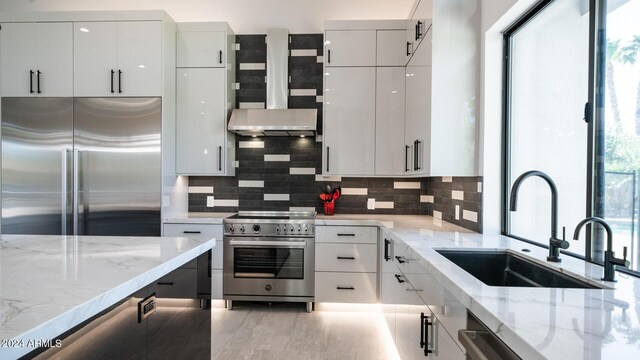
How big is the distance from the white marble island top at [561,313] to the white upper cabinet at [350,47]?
7.47 feet

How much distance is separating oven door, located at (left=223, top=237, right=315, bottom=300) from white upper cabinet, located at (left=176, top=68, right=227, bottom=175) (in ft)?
2.73

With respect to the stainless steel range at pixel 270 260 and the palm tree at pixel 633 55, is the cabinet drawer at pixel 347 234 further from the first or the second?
the palm tree at pixel 633 55

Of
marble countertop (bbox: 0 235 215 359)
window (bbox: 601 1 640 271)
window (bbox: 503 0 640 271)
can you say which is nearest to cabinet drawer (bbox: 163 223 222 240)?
Answer: marble countertop (bbox: 0 235 215 359)

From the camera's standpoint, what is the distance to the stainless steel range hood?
3156mm

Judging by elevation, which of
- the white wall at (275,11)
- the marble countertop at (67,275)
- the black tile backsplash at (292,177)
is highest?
the white wall at (275,11)

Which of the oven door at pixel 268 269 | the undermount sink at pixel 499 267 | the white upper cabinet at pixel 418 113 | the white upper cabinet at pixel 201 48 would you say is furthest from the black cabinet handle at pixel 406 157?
the white upper cabinet at pixel 201 48

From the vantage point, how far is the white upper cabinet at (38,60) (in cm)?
298

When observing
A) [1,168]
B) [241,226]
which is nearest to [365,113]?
[241,226]

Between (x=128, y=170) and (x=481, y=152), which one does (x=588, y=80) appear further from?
(x=128, y=170)

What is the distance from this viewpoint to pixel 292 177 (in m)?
3.60

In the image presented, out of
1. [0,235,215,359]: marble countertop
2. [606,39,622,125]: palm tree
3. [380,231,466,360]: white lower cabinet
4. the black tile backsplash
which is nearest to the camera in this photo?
[0,235,215,359]: marble countertop

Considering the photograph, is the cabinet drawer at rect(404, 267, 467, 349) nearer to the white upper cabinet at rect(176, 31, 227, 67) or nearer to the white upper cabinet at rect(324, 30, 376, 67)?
the white upper cabinet at rect(324, 30, 376, 67)

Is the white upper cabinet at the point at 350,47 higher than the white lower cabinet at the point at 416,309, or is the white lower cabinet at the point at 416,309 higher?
the white upper cabinet at the point at 350,47

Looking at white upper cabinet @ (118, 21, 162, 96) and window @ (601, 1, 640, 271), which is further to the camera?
white upper cabinet @ (118, 21, 162, 96)
